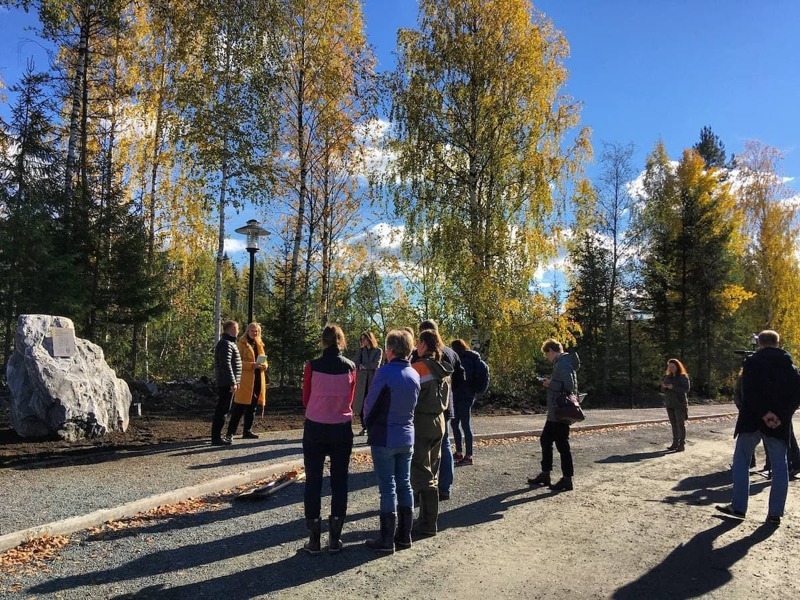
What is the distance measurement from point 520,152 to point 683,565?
14605mm

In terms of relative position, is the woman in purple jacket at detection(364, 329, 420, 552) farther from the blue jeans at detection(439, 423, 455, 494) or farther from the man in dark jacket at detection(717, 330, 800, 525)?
the man in dark jacket at detection(717, 330, 800, 525)

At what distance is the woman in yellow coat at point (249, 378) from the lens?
8.84 metres

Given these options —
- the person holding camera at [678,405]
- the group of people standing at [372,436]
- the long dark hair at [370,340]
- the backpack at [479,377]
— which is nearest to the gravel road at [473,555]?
the group of people standing at [372,436]

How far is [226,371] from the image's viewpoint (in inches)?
333

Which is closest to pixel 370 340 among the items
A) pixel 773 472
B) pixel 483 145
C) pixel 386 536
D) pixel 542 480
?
pixel 542 480

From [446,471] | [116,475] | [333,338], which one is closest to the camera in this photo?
[333,338]

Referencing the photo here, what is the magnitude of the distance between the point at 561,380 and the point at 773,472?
7.85ft

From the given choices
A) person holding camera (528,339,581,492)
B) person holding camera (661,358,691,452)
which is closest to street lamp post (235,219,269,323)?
person holding camera (528,339,581,492)

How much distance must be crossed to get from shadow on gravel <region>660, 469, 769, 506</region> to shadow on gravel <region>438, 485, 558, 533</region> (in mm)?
1652

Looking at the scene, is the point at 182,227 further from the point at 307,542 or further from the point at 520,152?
the point at 307,542

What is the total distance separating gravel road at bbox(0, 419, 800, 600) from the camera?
3814 millimetres

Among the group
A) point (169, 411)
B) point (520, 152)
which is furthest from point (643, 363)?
point (169, 411)

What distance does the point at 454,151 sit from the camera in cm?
1780

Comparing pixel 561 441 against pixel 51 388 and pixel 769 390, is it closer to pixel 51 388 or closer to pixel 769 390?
pixel 769 390
